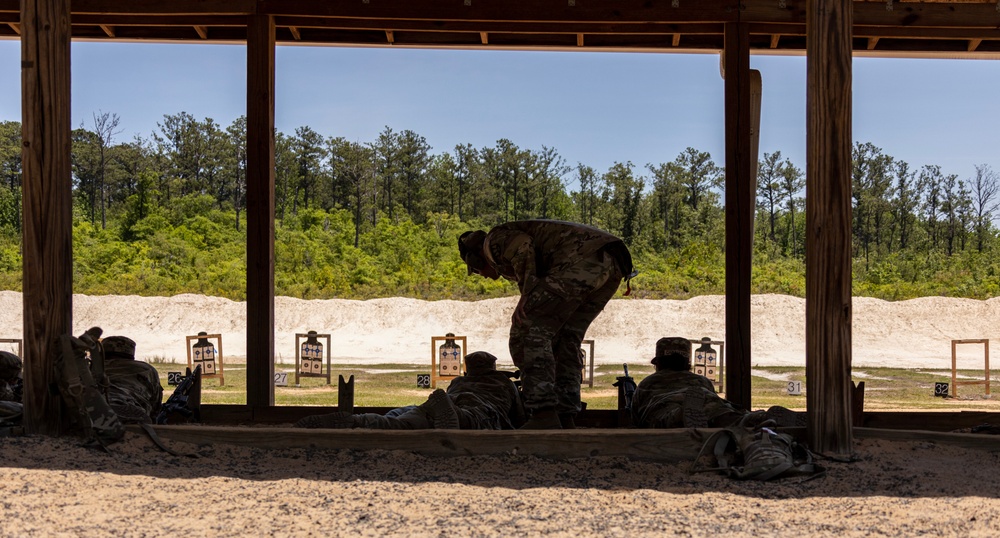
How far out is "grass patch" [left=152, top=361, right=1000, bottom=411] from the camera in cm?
1104

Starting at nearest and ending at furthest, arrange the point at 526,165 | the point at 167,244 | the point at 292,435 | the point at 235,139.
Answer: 1. the point at 292,435
2. the point at 167,244
3. the point at 526,165
4. the point at 235,139

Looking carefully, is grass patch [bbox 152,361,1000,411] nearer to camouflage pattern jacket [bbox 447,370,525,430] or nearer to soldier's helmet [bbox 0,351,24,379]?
camouflage pattern jacket [bbox 447,370,525,430]

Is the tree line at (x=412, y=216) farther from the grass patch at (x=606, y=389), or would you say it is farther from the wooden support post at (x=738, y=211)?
the wooden support post at (x=738, y=211)

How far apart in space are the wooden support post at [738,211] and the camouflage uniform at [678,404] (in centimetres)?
79

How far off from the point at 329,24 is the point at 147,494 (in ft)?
13.3

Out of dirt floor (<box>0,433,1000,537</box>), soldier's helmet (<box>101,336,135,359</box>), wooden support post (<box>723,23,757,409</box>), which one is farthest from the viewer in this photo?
wooden support post (<box>723,23,757,409</box>)

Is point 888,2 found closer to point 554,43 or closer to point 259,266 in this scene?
point 554,43

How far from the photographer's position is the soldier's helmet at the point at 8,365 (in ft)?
15.9

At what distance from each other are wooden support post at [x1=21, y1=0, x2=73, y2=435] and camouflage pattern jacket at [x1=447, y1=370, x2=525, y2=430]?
6.08ft

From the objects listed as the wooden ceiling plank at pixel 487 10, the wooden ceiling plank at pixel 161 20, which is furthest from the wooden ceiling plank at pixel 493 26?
the wooden ceiling plank at pixel 161 20

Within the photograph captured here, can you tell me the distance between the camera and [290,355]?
20.4m

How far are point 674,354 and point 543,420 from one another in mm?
913

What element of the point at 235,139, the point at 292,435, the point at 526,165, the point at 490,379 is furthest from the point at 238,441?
the point at 235,139

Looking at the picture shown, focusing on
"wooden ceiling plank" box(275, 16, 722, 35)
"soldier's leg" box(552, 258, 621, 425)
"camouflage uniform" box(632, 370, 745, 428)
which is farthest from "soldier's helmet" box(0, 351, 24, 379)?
"camouflage uniform" box(632, 370, 745, 428)
